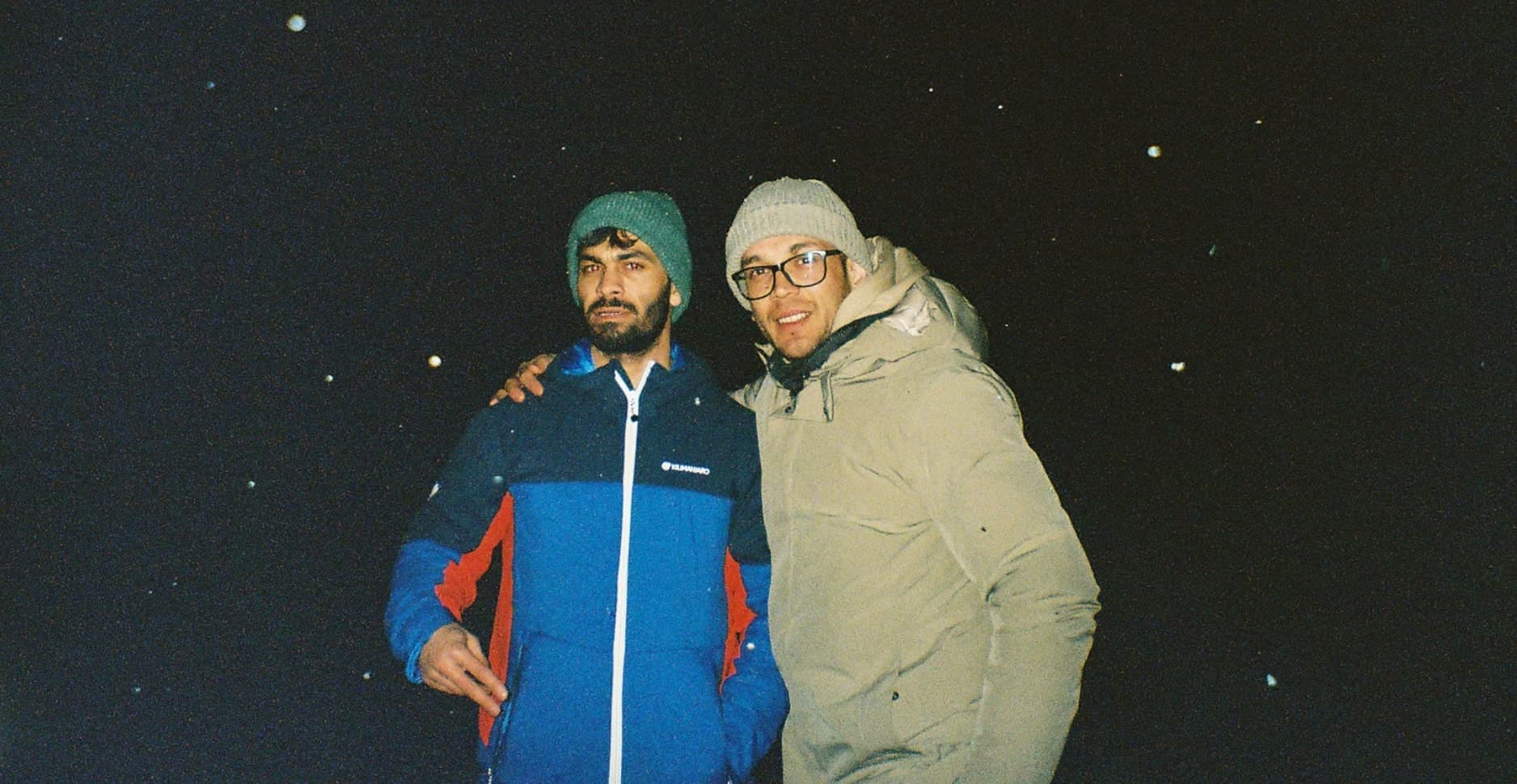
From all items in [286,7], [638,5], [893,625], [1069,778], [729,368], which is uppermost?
[638,5]

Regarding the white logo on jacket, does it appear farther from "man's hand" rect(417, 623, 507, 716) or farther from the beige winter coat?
"man's hand" rect(417, 623, 507, 716)

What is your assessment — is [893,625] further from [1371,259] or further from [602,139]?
[1371,259]

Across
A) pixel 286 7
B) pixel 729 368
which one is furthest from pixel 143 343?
pixel 729 368

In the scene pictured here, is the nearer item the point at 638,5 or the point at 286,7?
the point at 286,7

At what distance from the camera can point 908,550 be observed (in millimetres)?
1396

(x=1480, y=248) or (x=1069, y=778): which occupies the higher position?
(x=1480, y=248)

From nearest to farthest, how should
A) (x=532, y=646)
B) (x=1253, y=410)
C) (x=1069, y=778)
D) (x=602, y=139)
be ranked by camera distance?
1. (x=532, y=646)
2. (x=602, y=139)
3. (x=1253, y=410)
4. (x=1069, y=778)

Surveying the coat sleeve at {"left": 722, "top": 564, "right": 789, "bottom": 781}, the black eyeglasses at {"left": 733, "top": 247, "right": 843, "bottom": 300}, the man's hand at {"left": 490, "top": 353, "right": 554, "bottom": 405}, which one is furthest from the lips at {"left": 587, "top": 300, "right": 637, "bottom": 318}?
the coat sleeve at {"left": 722, "top": 564, "right": 789, "bottom": 781}

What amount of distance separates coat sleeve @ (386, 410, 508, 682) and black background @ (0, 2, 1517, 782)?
161 cm

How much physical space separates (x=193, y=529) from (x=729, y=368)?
2892 millimetres

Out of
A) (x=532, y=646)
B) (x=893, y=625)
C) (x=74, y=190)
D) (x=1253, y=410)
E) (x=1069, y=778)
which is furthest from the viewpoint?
(x=1069, y=778)

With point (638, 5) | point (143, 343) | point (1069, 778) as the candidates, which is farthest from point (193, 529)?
point (1069, 778)

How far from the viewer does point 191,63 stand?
10.3 ft

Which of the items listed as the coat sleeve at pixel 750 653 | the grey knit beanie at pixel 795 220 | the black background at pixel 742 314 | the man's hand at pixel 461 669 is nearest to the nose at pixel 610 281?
the grey knit beanie at pixel 795 220
